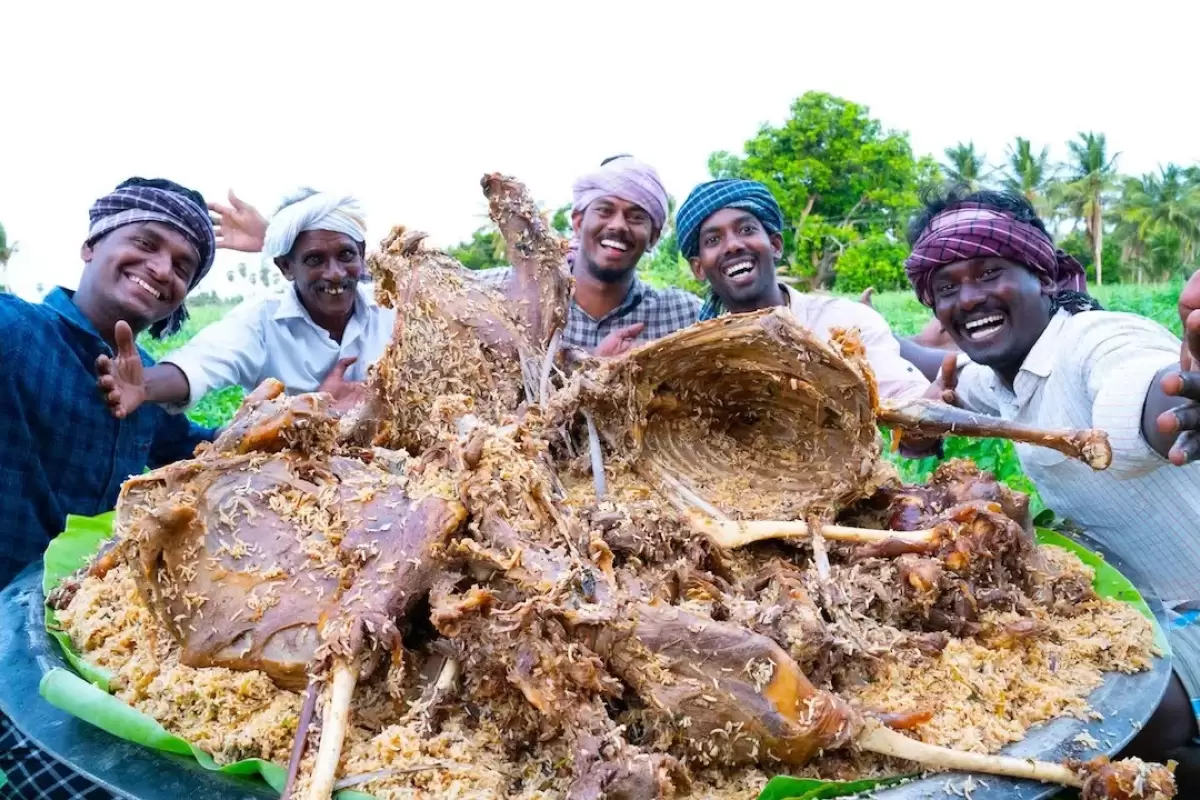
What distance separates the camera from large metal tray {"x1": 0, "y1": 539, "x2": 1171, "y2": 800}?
4.42 feet

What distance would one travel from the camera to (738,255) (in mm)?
4199

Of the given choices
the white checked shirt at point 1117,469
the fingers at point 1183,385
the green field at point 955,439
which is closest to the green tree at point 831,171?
the green field at point 955,439

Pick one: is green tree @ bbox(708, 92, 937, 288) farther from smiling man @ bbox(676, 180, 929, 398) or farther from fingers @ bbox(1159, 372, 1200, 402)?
fingers @ bbox(1159, 372, 1200, 402)

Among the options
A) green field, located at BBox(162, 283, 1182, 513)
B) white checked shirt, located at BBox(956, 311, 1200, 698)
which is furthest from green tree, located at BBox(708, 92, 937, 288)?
white checked shirt, located at BBox(956, 311, 1200, 698)

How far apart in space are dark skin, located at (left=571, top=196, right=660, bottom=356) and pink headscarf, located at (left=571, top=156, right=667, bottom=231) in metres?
0.03

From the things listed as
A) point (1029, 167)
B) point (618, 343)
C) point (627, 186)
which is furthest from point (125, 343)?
point (1029, 167)

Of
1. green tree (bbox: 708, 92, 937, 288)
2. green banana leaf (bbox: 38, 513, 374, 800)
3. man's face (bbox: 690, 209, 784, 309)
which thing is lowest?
green banana leaf (bbox: 38, 513, 374, 800)

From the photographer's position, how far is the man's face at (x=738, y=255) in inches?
165

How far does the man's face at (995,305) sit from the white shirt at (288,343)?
2.80 meters

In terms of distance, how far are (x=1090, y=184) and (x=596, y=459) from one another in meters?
62.3

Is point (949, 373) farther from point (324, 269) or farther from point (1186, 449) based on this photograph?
point (324, 269)

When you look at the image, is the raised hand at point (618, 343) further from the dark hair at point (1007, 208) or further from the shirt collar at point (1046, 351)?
the shirt collar at point (1046, 351)

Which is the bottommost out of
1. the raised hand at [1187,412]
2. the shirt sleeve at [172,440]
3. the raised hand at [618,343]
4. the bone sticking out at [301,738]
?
the shirt sleeve at [172,440]

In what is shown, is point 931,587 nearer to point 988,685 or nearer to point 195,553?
point 988,685
